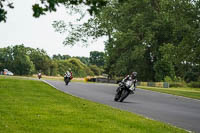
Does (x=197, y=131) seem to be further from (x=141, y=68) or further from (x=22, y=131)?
(x=141, y=68)

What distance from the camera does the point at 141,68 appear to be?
60312 mm

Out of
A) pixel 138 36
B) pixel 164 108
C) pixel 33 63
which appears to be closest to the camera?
pixel 164 108

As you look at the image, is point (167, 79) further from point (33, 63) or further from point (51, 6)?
point (33, 63)

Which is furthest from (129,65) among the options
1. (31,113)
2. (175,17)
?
(31,113)

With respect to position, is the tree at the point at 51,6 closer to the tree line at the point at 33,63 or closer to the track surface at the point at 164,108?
the track surface at the point at 164,108

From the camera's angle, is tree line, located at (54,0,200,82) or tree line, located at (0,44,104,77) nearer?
tree line, located at (54,0,200,82)

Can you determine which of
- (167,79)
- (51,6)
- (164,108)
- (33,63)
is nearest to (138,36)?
(167,79)

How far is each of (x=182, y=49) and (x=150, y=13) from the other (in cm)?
2005

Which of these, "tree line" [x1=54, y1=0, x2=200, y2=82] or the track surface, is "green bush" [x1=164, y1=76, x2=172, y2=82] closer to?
"tree line" [x1=54, y1=0, x2=200, y2=82]

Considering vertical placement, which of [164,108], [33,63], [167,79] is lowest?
[164,108]

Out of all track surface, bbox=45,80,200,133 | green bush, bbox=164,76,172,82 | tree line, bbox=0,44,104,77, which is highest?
tree line, bbox=0,44,104,77

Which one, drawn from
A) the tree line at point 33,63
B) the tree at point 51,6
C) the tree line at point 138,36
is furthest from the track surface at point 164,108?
the tree line at point 33,63

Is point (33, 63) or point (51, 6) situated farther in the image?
point (33, 63)

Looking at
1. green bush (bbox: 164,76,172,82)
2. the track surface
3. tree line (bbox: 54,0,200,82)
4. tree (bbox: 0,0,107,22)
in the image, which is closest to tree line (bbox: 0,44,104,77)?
tree line (bbox: 54,0,200,82)
